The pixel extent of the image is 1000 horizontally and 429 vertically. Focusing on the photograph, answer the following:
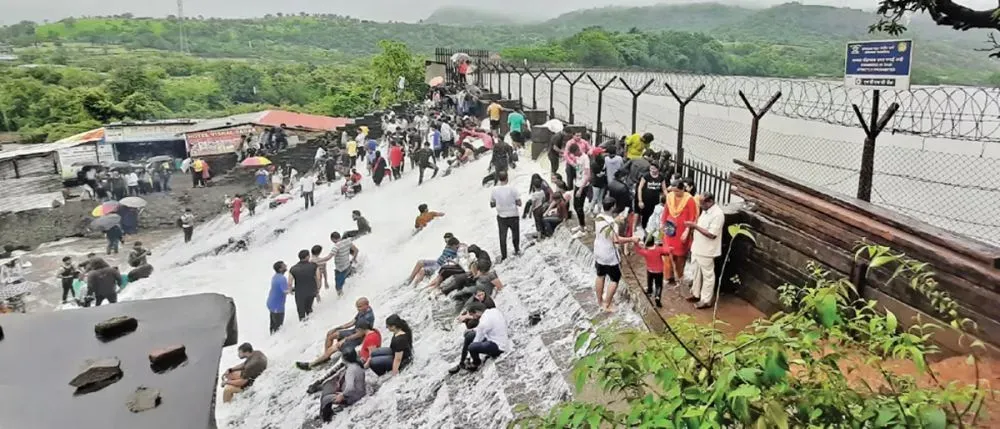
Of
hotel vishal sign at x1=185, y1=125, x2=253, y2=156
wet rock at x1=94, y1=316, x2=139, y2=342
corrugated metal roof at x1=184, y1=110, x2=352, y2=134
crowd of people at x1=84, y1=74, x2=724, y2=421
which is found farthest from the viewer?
corrugated metal roof at x1=184, y1=110, x2=352, y2=134

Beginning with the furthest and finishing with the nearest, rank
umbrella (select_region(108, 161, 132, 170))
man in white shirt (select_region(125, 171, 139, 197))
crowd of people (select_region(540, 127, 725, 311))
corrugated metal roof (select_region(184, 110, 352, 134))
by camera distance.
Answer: corrugated metal roof (select_region(184, 110, 352, 134))
umbrella (select_region(108, 161, 132, 170))
man in white shirt (select_region(125, 171, 139, 197))
crowd of people (select_region(540, 127, 725, 311))

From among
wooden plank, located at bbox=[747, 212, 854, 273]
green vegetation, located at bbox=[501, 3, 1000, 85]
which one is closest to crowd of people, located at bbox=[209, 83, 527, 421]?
wooden plank, located at bbox=[747, 212, 854, 273]

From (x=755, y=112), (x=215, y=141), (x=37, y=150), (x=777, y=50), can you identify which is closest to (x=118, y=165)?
(x=215, y=141)

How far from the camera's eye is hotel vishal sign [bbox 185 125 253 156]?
34.1 m

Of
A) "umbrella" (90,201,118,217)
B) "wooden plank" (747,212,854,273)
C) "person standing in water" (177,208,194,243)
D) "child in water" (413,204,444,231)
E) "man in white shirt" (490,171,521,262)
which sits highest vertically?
"wooden plank" (747,212,854,273)

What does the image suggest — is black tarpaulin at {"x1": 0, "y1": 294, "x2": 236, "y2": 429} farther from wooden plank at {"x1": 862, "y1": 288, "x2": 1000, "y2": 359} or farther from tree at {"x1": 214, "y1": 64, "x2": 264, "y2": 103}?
tree at {"x1": 214, "y1": 64, "x2": 264, "y2": 103}

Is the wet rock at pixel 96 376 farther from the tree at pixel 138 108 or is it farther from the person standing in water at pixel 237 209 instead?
the tree at pixel 138 108

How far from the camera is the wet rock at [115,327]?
358 cm

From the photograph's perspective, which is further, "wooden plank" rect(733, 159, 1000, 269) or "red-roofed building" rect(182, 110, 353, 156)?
"red-roofed building" rect(182, 110, 353, 156)

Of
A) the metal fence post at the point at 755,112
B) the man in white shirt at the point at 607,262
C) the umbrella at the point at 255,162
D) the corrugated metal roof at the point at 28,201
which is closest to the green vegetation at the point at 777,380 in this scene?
the man in white shirt at the point at 607,262

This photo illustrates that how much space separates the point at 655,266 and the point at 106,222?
944 inches

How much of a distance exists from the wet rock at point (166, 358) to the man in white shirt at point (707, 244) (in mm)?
4989

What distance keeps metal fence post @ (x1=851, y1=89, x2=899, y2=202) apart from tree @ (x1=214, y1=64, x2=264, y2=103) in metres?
72.1

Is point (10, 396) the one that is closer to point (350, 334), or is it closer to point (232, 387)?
point (350, 334)
